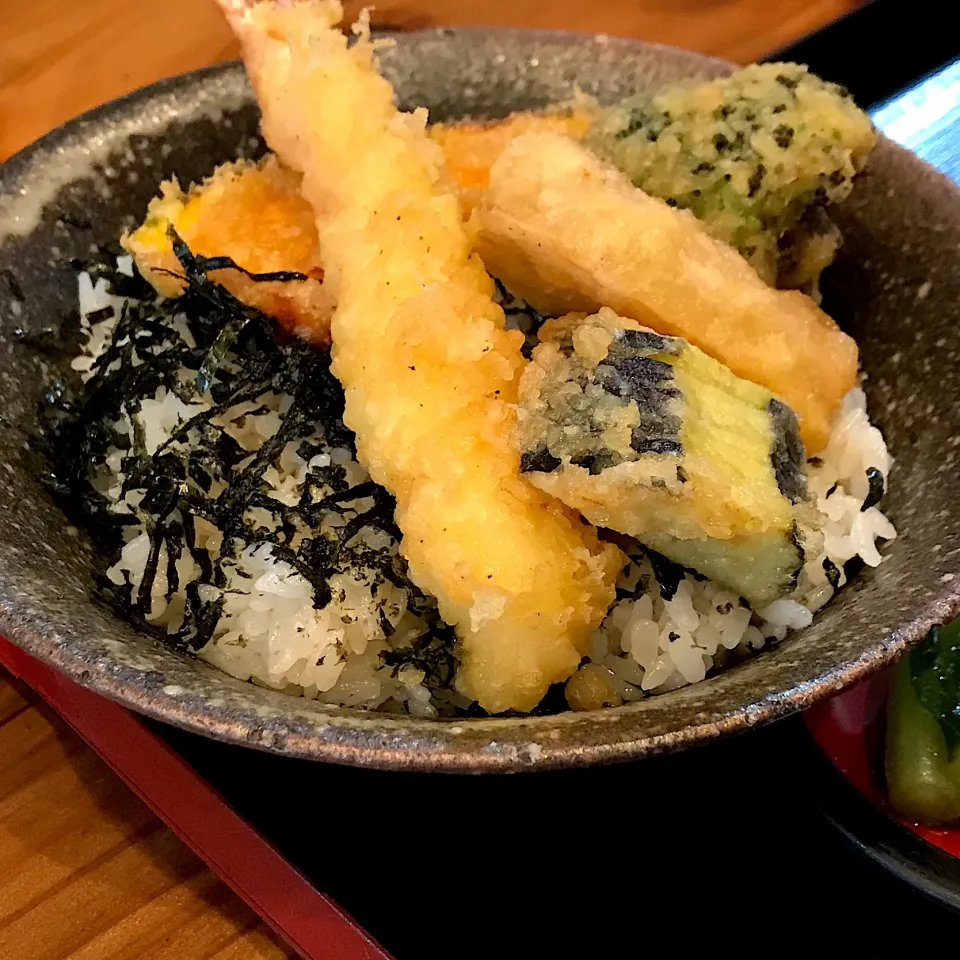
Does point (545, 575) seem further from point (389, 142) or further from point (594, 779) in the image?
point (389, 142)

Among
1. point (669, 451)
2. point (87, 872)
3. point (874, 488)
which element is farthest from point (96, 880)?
point (874, 488)

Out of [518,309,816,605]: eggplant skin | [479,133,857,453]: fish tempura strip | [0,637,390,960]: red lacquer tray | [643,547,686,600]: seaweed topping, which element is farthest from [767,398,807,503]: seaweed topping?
[0,637,390,960]: red lacquer tray

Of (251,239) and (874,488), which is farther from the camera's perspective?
(251,239)

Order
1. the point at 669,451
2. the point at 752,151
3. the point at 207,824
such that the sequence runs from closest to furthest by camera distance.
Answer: the point at 669,451 → the point at 207,824 → the point at 752,151

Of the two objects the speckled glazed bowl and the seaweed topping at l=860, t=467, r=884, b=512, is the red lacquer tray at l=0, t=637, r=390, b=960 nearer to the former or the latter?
the speckled glazed bowl

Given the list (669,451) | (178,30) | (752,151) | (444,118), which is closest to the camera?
(669,451)

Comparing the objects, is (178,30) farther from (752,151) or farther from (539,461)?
(539,461)

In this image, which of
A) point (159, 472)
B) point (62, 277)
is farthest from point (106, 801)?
point (62, 277)
